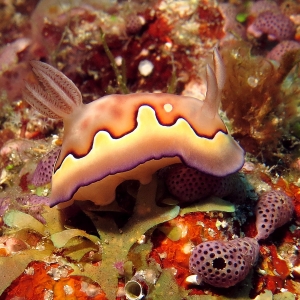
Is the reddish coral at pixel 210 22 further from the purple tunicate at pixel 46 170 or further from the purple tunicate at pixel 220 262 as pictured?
the purple tunicate at pixel 220 262

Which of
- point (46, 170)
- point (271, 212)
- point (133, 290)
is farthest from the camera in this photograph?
point (46, 170)

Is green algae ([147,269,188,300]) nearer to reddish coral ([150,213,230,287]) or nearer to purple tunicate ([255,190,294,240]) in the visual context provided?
reddish coral ([150,213,230,287])

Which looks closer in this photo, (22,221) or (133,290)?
(133,290)

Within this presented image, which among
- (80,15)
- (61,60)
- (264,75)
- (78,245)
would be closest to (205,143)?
(78,245)

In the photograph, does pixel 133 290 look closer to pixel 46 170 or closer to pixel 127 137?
pixel 127 137

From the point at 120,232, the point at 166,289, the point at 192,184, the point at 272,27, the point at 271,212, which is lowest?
the point at 272,27

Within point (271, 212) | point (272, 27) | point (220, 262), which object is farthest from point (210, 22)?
point (220, 262)

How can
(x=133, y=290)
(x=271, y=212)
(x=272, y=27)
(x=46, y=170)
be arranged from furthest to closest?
(x=272, y=27), (x=46, y=170), (x=271, y=212), (x=133, y=290)

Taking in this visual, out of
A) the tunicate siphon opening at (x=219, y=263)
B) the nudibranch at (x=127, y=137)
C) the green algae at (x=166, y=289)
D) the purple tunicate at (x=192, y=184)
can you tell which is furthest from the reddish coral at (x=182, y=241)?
the nudibranch at (x=127, y=137)
